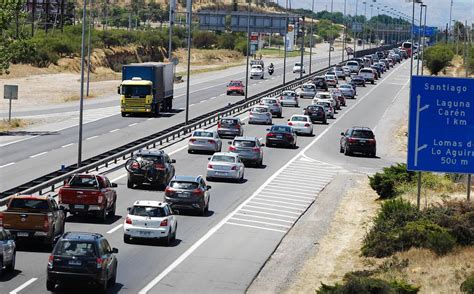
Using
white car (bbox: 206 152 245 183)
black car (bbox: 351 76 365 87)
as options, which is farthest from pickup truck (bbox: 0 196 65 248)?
black car (bbox: 351 76 365 87)

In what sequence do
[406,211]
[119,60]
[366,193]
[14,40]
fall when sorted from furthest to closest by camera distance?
[119,60] → [14,40] → [366,193] → [406,211]

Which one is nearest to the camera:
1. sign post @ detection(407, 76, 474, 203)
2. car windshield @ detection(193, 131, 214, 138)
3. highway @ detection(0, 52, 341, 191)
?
sign post @ detection(407, 76, 474, 203)

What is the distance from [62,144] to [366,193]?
20.2 meters

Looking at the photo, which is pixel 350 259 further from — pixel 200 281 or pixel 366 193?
pixel 366 193

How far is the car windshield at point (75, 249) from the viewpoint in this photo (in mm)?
25750

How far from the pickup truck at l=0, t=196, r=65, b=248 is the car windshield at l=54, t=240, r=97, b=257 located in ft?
16.7

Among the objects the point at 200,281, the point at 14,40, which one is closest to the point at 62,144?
the point at 14,40

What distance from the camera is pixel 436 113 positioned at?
111 ft

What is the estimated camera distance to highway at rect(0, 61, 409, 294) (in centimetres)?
2852

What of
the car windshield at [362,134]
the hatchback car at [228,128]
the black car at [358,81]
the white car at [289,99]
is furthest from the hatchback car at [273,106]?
the black car at [358,81]

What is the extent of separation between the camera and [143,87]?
7869 centimetres

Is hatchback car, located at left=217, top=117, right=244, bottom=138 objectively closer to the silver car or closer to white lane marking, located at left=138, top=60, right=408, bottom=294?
white lane marking, located at left=138, top=60, right=408, bottom=294

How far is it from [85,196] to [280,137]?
30.0 metres

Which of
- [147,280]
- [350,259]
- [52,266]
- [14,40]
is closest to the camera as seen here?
[52,266]
